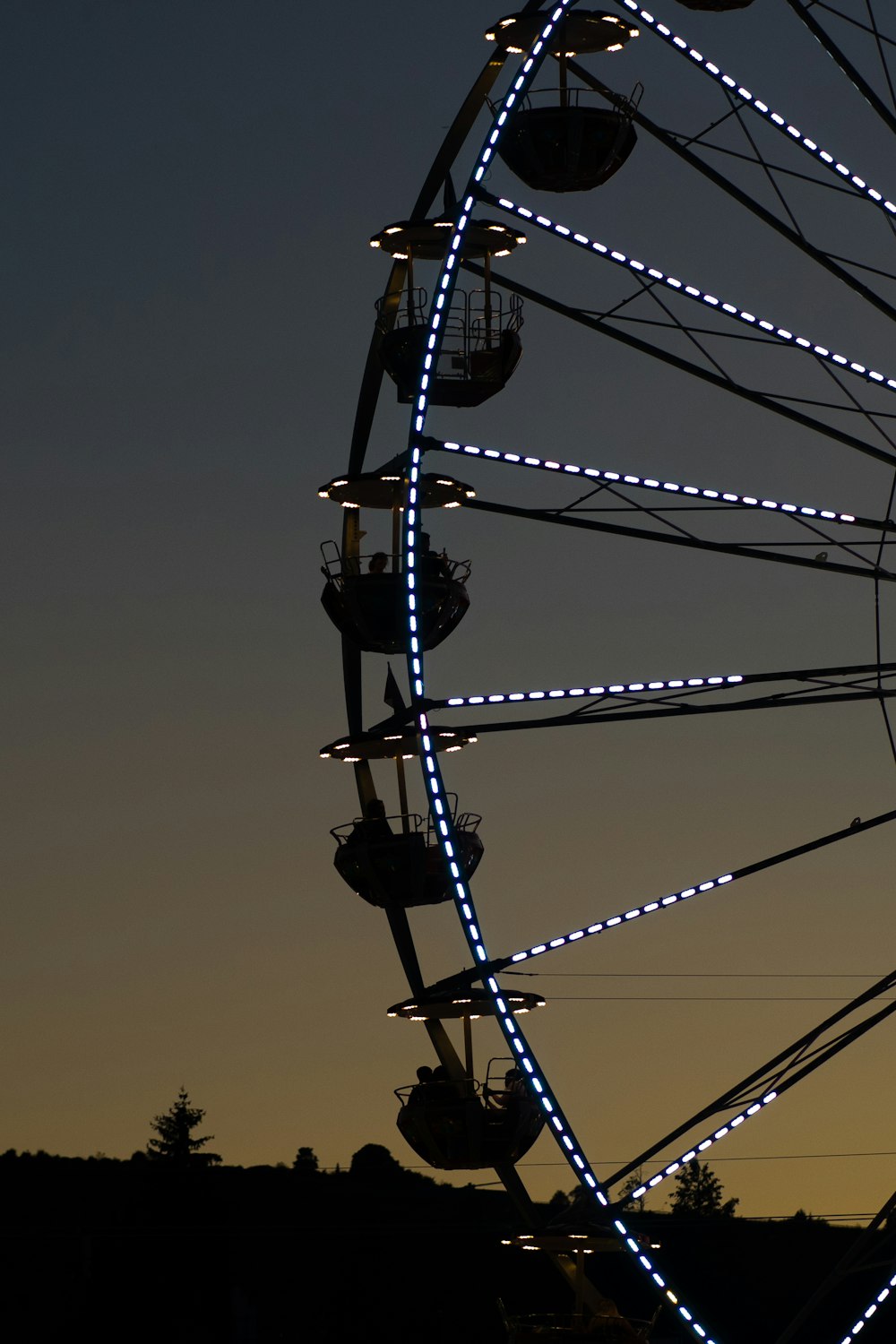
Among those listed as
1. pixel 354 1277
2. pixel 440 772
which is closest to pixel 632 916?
pixel 440 772

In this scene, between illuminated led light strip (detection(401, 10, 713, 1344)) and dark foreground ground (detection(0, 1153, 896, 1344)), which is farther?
dark foreground ground (detection(0, 1153, 896, 1344))

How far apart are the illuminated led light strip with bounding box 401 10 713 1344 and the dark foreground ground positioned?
2761cm

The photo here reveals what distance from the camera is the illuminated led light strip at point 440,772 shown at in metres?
→ 21.6

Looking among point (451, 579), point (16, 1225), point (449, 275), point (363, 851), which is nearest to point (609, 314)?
point (449, 275)

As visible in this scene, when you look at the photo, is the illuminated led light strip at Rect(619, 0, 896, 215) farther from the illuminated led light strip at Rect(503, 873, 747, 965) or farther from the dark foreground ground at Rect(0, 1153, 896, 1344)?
the dark foreground ground at Rect(0, 1153, 896, 1344)

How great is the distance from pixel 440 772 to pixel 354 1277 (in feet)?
110

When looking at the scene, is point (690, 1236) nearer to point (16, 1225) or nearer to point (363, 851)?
point (16, 1225)

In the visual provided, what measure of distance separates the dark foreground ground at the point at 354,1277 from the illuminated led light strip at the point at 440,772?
90.6ft

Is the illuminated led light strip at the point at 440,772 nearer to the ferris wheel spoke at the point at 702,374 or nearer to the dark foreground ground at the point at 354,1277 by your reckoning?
the ferris wheel spoke at the point at 702,374

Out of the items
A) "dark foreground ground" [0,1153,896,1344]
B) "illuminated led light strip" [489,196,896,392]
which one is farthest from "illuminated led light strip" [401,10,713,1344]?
"dark foreground ground" [0,1153,896,1344]

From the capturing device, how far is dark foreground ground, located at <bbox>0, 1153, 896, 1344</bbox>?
51938 mm

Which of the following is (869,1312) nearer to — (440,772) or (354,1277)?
(440,772)

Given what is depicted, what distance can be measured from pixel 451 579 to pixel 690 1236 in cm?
3260

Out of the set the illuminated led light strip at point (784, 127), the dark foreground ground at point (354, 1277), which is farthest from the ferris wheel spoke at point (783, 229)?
the dark foreground ground at point (354, 1277)
